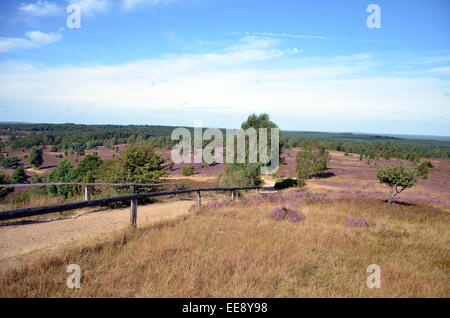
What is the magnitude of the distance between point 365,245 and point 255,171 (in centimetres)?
2816

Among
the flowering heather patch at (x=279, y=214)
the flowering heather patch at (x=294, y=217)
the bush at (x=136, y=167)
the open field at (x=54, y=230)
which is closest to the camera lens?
the open field at (x=54, y=230)

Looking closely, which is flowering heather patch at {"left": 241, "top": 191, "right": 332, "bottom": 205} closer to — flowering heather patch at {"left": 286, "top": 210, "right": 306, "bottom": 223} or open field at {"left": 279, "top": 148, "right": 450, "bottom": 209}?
flowering heather patch at {"left": 286, "top": 210, "right": 306, "bottom": 223}

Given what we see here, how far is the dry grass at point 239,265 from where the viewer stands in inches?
138

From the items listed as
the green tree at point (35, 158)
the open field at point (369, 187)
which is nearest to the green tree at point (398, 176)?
the open field at point (369, 187)

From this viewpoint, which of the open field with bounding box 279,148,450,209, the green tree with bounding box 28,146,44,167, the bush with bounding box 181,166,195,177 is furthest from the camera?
the green tree with bounding box 28,146,44,167

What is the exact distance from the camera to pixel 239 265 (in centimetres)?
419

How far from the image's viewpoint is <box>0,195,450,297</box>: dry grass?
3514 mm

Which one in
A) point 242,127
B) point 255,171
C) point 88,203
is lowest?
point 255,171

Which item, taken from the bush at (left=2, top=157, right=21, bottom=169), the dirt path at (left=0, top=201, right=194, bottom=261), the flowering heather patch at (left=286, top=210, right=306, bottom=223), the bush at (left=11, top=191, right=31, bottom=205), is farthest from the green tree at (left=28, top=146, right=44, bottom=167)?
the flowering heather patch at (left=286, top=210, right=306, bottom=223)

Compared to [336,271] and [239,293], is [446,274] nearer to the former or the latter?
[336,271]

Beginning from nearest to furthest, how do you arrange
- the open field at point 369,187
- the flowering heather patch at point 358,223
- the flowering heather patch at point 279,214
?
1. the flowering heather patch at point 358,223
2. the flowering heather patch at point 279,214
3. the open field at point 369,187

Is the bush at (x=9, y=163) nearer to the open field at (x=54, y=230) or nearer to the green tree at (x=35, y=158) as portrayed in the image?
the green tree at (x=35, y=158)
